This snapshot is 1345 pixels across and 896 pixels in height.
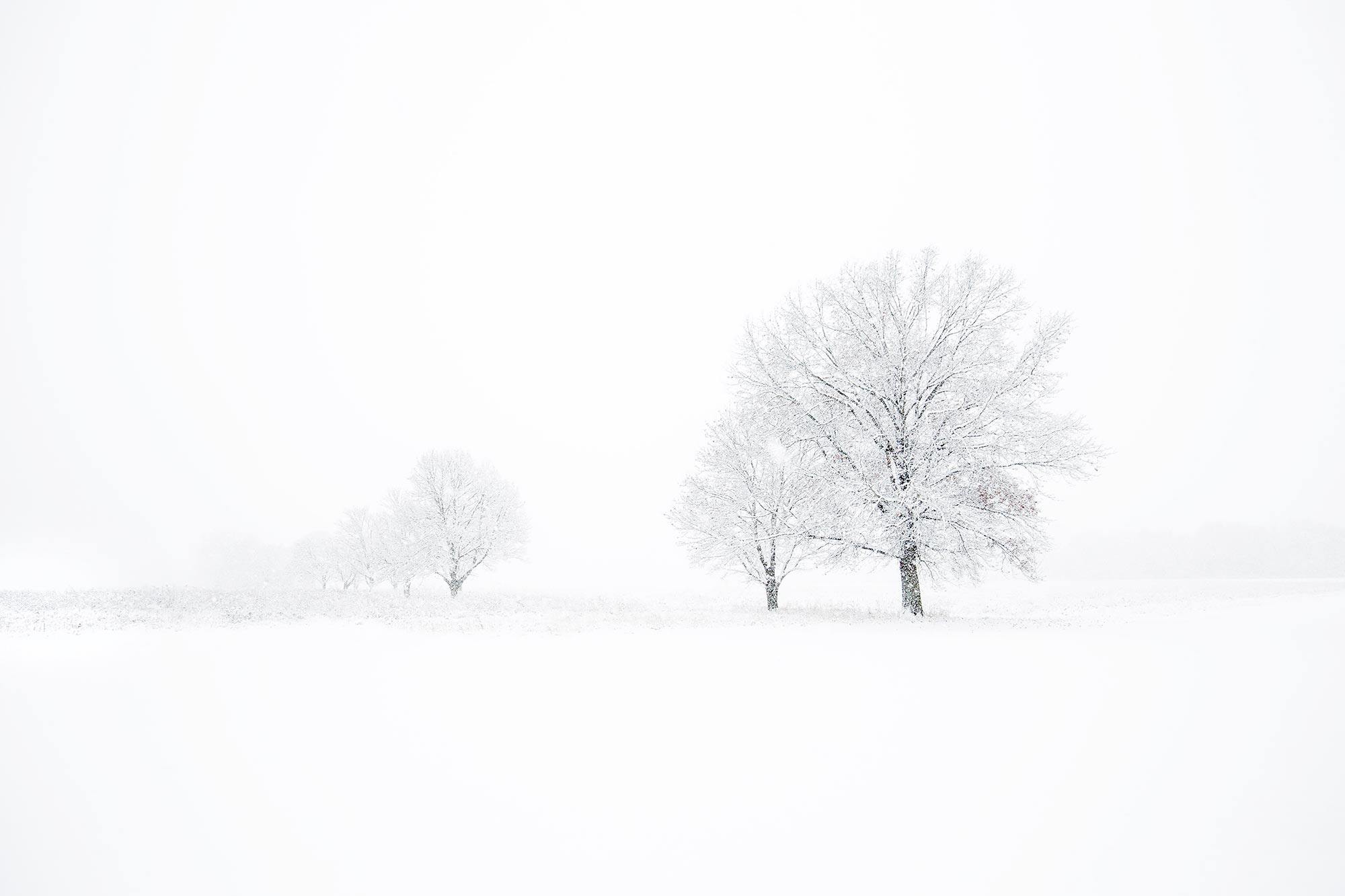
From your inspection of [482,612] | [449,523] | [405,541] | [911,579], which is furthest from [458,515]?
[911,579]

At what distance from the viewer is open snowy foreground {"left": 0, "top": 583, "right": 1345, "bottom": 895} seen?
375cm

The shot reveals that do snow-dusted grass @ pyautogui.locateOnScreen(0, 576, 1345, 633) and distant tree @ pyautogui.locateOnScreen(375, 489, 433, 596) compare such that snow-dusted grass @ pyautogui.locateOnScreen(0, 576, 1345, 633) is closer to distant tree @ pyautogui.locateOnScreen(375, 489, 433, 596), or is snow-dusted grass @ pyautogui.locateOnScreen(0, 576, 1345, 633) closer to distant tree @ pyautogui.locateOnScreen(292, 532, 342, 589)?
distant tree @ pyautogui.locateOnScreen(375, 489, 433, 596)

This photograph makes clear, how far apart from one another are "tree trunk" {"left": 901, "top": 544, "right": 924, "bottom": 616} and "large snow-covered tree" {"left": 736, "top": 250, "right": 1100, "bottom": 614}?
4 cm

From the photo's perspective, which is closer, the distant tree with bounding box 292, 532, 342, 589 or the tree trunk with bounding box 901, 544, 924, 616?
the tree trunk with bounding box 901, 544, 924, 616

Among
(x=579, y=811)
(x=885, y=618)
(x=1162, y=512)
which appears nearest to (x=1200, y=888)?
(x=579, y=811)

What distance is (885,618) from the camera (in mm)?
15438

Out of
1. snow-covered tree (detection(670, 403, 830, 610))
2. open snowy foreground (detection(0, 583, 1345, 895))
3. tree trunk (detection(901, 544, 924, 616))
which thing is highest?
snow-covered tree (detection(670, 403, 830, 610))

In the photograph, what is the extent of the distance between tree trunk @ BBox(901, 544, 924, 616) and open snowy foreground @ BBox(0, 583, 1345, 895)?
21.2 ft

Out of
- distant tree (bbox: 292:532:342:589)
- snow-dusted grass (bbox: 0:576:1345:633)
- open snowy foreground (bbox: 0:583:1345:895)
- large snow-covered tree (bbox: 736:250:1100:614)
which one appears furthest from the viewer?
distant tree (bbox: 292:532:342:589)

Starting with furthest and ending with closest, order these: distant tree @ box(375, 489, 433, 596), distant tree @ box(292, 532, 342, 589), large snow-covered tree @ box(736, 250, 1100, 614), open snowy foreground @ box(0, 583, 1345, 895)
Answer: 1. distant tree @ box(292, 532, 342, 589)
2. distant tree @ box(375, 489, 433, 596)
3. large snow-covered tree @ box(736, 250, 1100, 614)
4. open snowy foreground @ box(0, 583, 1345, 895)

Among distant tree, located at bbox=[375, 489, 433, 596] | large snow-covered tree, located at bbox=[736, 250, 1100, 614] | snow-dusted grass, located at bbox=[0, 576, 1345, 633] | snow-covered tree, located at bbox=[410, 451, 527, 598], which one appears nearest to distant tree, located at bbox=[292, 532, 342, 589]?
distant tree, located at bbox=[375, 489, 433, 596]

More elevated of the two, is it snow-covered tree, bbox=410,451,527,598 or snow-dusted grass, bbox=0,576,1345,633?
snow-covered tree, bbox=410,451,527,598

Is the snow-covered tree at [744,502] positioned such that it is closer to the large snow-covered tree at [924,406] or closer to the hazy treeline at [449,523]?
the large snow-covered tree at [924,406]

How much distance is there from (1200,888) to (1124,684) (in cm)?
464
